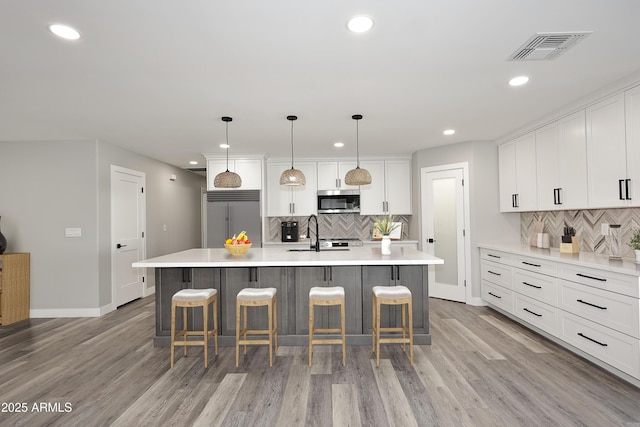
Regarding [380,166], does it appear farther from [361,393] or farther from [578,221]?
[361,393]

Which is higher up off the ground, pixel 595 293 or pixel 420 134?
pixel 420 134

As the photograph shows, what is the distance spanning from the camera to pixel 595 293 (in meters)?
2.85

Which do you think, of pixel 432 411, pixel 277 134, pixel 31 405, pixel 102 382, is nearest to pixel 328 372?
pixel 432 411

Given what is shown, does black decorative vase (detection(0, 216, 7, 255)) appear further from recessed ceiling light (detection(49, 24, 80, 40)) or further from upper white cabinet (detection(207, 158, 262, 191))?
recessed ceiling light (detection(49, 24, 80, 40))

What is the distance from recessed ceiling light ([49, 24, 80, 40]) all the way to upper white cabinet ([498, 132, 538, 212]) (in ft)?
15.4

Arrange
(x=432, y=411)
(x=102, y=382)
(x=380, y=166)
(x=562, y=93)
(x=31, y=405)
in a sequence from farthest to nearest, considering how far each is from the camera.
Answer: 1. (x=380, y=166)
2. (x=562, y=93)
3. (x=102, y=382)
4. (x=31, y=405)
5. (x=432, y=411)

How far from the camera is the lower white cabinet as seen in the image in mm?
2545

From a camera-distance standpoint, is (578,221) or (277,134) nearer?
(578,221)

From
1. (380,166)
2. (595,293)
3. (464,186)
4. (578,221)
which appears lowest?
(595,293)

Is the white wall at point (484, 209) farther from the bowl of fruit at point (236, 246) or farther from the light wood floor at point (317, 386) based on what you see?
the bowl of fruit at point (236, 246)

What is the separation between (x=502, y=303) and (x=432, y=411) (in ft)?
8.61

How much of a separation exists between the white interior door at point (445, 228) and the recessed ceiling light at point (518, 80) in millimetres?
2280

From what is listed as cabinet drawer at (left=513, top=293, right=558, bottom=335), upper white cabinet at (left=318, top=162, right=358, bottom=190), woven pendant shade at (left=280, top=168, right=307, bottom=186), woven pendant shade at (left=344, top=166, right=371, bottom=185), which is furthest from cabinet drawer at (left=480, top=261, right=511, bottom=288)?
woven pendant shade at (left=280, top=168, right=307, bottom=186)

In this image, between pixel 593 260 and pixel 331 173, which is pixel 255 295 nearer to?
pixel 593 260
